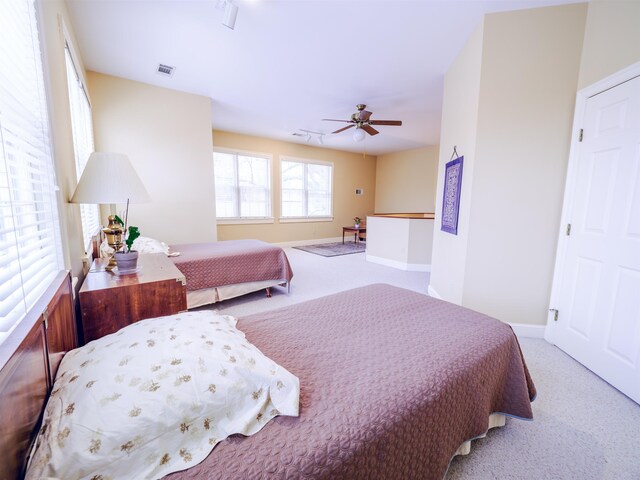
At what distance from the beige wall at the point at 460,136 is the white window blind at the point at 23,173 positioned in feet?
9.37

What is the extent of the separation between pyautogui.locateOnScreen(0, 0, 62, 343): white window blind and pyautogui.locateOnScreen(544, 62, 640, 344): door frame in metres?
3.21

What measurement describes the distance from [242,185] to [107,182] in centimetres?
481

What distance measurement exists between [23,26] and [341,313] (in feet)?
5.88

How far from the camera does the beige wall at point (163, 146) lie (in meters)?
3.29

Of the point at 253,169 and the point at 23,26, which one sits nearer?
the point at 23,26

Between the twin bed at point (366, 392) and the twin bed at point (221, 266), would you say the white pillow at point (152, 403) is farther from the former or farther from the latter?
the twin bed at point (221, 266)

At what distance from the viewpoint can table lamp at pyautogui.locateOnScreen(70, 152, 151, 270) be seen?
4.87ft

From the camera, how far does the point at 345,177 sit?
7922 mm

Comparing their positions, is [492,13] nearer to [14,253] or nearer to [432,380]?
[432,380]

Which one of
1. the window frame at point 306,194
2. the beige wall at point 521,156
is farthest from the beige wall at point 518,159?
the window frame at point 306,194

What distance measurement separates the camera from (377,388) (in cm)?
94

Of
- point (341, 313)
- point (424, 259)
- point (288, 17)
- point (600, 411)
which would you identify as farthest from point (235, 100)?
point (600, 411)

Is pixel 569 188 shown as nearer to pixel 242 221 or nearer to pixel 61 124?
pixel 61 124

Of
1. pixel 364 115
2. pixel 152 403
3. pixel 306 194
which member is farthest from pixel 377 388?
pixel 306 194
